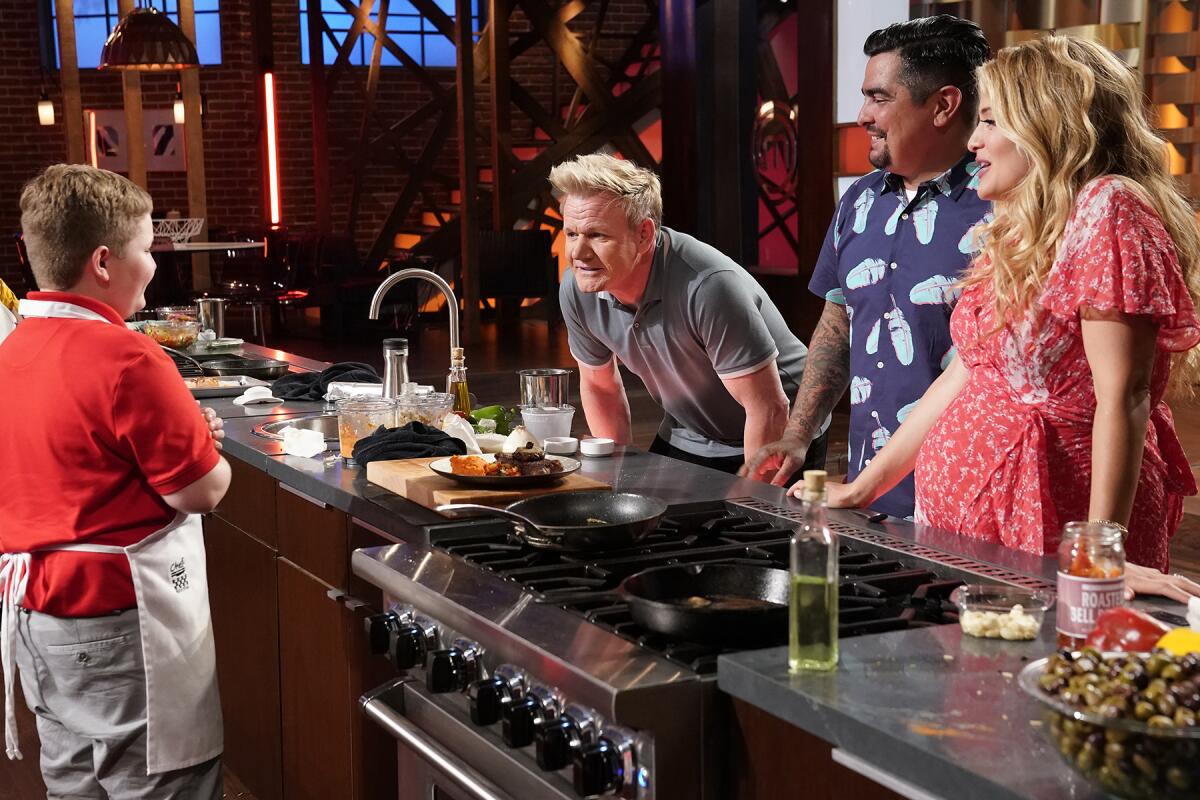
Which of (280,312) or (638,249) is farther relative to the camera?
(280,312)

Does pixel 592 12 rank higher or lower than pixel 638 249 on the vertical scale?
higher

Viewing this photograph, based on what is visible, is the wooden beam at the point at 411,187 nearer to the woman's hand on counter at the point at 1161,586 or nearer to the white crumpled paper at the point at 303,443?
the white crumpled paper at the point at 303,443

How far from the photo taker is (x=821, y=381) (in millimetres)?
3389

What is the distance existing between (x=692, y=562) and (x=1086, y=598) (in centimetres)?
73

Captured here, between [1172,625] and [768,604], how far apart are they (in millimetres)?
499

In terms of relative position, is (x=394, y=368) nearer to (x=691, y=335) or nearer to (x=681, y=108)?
(x=691, y=335)

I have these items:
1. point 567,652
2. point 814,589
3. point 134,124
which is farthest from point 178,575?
point 134,124

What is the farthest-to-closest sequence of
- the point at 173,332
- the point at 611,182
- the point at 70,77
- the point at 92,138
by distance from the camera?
the point at 92,138 → the point at 70,77 → the point at 173,332 → the point at 611,182

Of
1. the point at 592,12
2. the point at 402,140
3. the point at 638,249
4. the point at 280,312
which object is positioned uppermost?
the point at 592,12

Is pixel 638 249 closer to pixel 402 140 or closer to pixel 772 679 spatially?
pixel 772 679

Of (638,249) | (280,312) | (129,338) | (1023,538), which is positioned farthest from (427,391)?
(280,312)

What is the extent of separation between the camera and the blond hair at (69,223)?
2449 millimetres

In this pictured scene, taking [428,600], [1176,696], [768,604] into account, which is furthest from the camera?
[428,600]

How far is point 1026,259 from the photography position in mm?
2217
